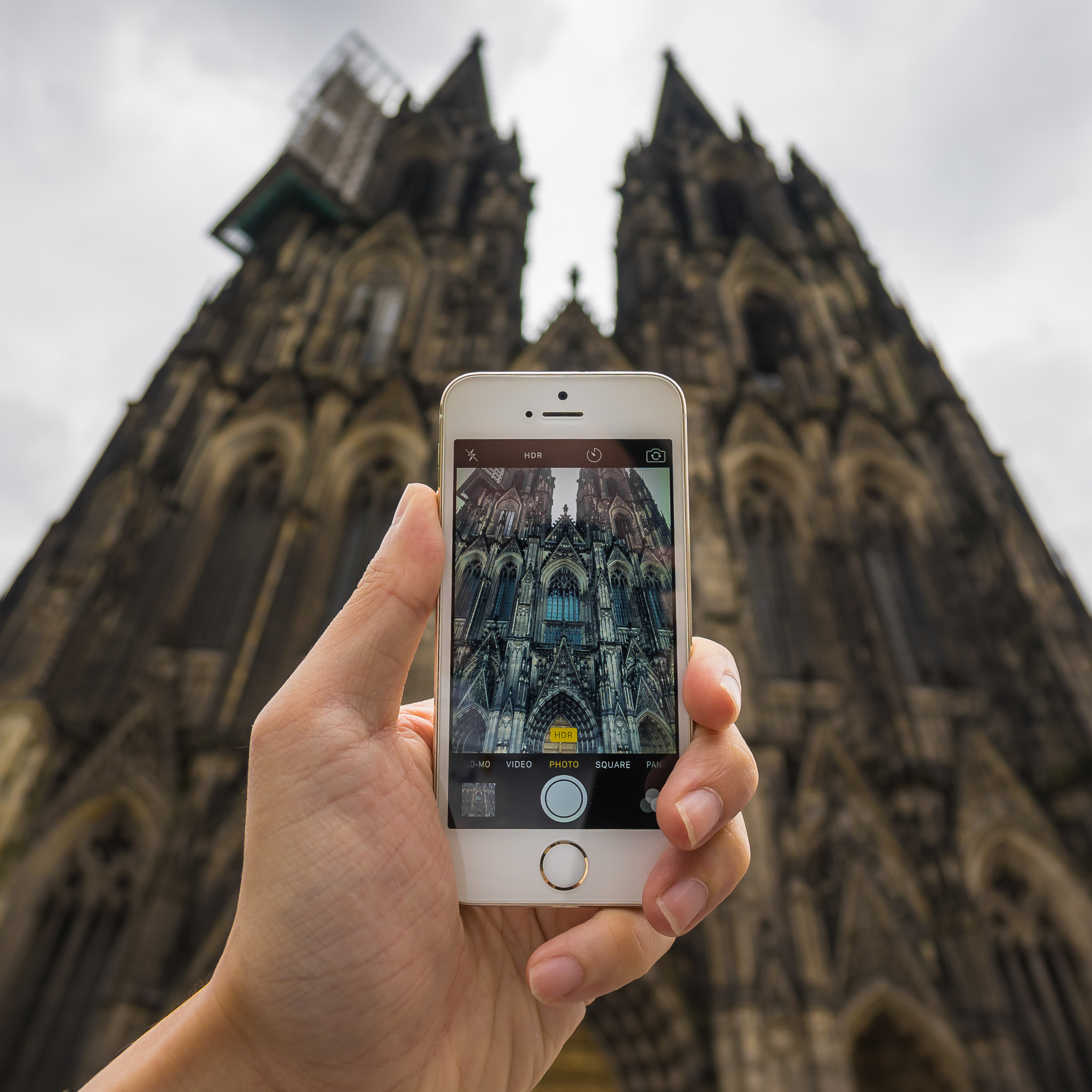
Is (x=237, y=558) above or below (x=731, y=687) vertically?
above

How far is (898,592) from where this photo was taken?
12820mm

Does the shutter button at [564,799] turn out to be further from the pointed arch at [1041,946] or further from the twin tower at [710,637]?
the pointed arch at [1041,946]

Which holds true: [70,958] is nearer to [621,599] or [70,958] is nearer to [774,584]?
[621,599]

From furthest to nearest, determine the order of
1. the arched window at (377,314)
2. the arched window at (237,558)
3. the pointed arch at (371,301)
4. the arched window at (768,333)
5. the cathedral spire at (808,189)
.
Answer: the cathedral spire at (808,189) → the arched window at (768,333) → the arched window at (377,314) → the pointed arch at (371,301) → the arched window at (237,558)

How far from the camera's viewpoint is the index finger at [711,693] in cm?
182

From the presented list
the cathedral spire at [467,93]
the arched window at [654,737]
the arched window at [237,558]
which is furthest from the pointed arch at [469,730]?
the cathedral spire at [467,93]

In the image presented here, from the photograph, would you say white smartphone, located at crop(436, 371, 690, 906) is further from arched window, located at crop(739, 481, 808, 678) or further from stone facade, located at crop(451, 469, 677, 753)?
arched window, located at crop(739, 481, 808, 678)

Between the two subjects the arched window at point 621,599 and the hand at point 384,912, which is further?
the arched window at point 621,599

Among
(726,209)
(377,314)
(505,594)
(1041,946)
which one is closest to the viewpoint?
(505,594)

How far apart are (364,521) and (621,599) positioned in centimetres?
1159

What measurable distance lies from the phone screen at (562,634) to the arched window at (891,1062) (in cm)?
847

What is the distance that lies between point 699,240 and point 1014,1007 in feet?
57.1

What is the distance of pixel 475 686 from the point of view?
1947 mm

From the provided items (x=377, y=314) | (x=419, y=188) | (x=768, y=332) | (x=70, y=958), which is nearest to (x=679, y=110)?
(x=419, y=188)
